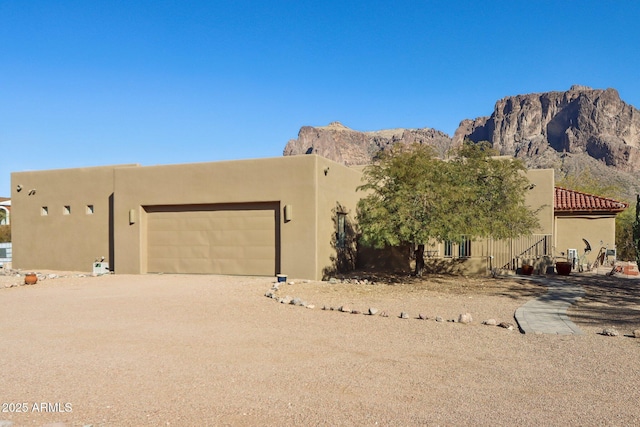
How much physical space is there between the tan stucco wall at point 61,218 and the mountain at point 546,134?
251 ft

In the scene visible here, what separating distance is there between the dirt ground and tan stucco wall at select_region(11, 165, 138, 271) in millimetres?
9591

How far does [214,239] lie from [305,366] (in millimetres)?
12472

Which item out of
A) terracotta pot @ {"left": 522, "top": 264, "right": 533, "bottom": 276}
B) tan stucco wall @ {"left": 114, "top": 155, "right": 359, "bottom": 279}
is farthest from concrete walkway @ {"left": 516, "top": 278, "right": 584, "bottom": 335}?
tan stucco wall @ {"left": 114, "top": 155, "right": 359, "bottom": 279}

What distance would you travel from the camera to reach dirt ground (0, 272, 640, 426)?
4750 mm

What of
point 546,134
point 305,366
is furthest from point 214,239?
point 546,134

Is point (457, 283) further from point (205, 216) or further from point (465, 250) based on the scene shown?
point (205, 216)

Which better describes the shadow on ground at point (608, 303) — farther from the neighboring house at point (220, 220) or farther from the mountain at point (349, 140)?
the mountain at point (349, 140)

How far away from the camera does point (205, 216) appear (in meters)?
18.4

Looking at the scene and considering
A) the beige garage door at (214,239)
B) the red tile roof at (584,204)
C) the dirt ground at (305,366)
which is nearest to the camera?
the dirt ground at (305,366)

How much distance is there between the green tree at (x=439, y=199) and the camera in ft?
49.0

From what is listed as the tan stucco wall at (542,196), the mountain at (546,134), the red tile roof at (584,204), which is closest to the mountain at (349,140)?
the mountain at (546,134)

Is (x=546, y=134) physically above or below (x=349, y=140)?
below

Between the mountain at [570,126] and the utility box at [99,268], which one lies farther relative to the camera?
the mountain at [570,126]

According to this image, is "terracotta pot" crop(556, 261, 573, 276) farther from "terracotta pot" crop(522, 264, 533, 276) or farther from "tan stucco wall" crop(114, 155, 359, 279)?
"tan stucco wall" crop(114, 155, 359, 279)
